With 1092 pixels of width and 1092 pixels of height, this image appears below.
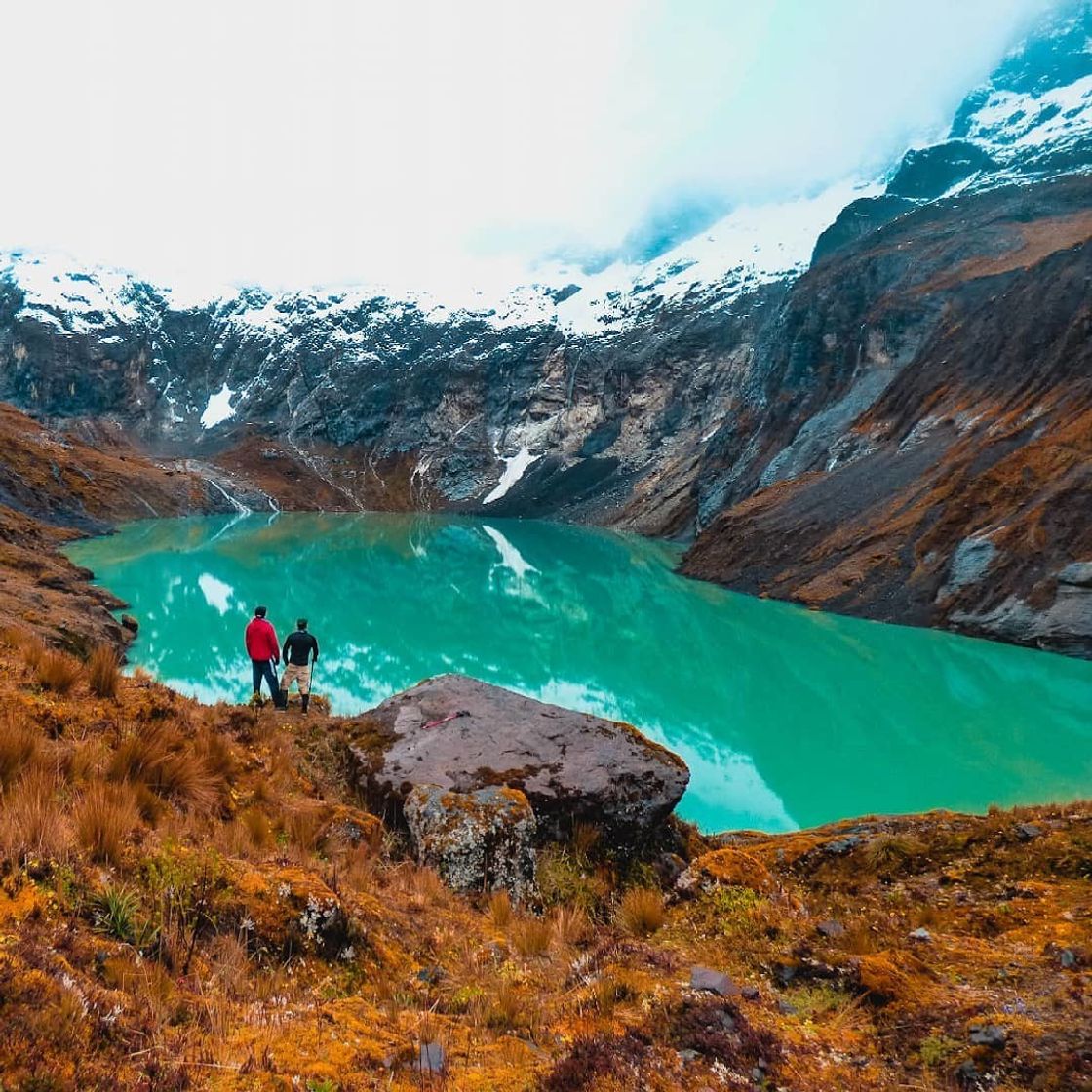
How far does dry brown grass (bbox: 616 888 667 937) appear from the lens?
5152 mm

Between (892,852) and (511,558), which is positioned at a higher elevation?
(511,558)

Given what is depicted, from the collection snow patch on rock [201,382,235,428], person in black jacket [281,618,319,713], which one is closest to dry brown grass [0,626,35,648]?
person in black jacket [281,618,319,713]

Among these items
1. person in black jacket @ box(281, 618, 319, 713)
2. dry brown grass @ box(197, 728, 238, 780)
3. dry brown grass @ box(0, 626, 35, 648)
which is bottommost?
dry brown grass @ box(197, 728, 238, 780)

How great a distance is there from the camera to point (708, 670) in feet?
88.6

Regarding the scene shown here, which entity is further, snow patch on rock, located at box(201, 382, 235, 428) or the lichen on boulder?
snow patch on rock, located at box(201, 382, 235, 428)

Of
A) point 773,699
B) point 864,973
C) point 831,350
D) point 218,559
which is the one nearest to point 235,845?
point 864,973

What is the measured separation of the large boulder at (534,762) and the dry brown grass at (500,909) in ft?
4.46

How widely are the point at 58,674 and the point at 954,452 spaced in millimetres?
45323

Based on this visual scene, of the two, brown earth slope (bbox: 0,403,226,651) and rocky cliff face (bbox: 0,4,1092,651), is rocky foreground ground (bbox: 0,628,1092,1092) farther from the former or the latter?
rocky cliff face (bbox: 0,4,1092,651)

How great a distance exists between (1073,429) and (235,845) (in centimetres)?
4108

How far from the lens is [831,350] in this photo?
245ft

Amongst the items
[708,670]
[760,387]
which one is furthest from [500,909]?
[760,387]

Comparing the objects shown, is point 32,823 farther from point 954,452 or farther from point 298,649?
point 954,452

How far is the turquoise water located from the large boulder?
22.5ft
